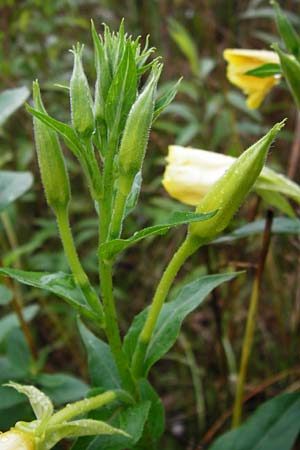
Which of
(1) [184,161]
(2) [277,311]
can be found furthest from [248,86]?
(2) [277,311]

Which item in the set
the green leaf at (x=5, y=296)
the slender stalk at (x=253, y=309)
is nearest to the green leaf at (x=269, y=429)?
the slender stalk at (x=253, y=309)

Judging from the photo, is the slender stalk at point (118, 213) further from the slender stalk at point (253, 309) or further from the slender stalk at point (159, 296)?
the slender stalk at point (253, 309)

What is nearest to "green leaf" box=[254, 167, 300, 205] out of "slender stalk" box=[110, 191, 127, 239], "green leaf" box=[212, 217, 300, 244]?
"green leaf" box=[212, 217, 300, 244]

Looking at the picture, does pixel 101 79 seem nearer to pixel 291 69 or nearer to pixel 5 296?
pixel 291 69

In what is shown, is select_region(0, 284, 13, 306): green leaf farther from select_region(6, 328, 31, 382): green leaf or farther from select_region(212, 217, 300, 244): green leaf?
select_region(212, 217, 300, 244): green leaf

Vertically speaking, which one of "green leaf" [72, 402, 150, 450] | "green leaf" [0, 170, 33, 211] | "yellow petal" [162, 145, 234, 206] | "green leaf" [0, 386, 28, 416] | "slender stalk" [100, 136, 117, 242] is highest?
"slender stalk" [100, 136, 117, 242]

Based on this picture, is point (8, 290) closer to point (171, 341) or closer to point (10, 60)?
point (171, 341)
